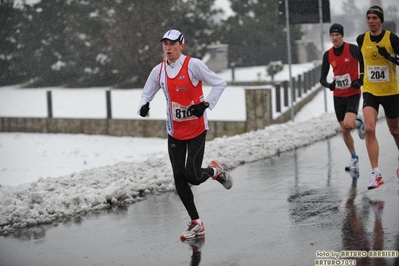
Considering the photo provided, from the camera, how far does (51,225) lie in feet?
26.5

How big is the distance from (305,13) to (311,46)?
94.9 ft

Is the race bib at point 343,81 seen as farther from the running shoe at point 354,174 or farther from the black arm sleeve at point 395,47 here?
the black arm sleeve at point 395,47

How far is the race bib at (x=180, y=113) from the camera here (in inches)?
284

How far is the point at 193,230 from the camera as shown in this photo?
7.16 metres

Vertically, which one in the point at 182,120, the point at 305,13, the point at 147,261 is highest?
the point at 305,13

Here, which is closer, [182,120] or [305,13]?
[182,120]

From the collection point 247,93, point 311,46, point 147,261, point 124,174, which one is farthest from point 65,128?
point 311,46

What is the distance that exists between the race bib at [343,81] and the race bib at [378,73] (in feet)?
4.10

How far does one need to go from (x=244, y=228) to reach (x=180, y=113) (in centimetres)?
127

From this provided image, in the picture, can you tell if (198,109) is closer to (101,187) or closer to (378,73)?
(378,73)

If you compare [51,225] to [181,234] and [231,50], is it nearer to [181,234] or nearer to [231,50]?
[181,234]

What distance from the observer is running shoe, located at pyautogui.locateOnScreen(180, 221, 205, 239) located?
709 centimetres

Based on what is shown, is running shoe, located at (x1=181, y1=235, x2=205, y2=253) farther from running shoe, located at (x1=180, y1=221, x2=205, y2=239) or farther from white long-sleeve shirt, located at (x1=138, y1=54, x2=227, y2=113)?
white long-sleeve shirt, located at (x1=138, y1=54, x2=227, y2=113)

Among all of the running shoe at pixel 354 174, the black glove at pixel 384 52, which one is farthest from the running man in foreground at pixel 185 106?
the running shoe at pixel 354 174
